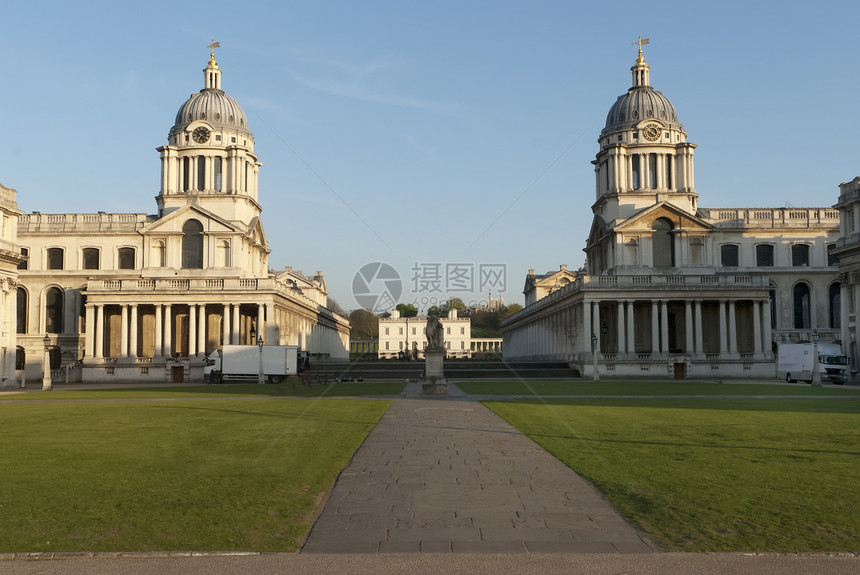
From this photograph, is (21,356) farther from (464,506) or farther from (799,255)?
(799,255)

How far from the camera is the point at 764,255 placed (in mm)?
88500

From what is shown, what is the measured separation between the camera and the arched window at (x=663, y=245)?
3179 inches

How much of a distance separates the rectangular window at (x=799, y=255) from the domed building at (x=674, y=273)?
11 cm

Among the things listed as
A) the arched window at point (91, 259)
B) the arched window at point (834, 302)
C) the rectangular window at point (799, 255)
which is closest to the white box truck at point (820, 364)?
the arched window at point (834, 302)

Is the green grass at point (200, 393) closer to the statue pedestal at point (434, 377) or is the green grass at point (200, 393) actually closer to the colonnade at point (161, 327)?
the statue pedestal at point (434, 377)

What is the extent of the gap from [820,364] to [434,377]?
33471mm

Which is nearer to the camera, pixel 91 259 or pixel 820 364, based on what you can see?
pixel 820 364

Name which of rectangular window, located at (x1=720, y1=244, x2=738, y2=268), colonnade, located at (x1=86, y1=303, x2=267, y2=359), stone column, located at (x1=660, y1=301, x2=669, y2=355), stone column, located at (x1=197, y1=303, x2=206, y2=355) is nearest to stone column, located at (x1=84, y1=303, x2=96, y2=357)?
colonnade, located at (x1=86, y1=303, x2=267, y2=359)

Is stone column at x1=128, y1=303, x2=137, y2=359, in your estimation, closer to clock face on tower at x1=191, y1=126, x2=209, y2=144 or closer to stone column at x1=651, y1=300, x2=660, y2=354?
clock face on tower at x1=191, y1=126, x2=209, y2=144

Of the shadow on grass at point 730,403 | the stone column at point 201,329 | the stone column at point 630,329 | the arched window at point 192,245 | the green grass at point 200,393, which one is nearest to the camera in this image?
the shadow on grass at point 730,403

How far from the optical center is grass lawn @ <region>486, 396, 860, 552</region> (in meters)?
10.2

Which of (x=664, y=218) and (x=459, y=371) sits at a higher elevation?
(x=664, y=218)

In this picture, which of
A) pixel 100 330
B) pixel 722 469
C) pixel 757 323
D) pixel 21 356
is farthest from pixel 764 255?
pixel 722 469

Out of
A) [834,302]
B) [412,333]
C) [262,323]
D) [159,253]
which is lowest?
[412,333]
